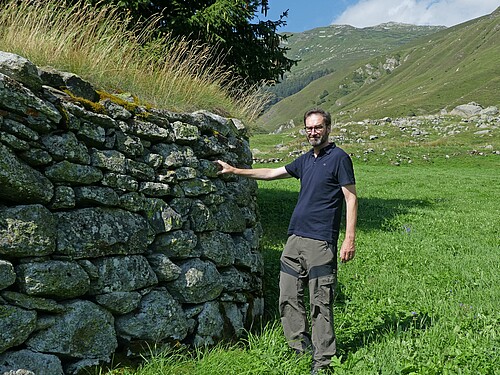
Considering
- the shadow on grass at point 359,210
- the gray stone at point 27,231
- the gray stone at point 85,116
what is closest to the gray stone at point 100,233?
the gray stone at point 27,231

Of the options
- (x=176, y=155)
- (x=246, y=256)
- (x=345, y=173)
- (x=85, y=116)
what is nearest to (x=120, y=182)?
(x=85, y=116)

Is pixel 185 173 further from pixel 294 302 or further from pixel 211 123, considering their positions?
pixel 294 302

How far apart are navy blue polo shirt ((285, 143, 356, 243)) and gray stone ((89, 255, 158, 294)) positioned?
169cm

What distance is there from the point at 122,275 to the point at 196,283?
0.91 metres

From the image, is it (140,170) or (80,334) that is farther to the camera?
(140,170)

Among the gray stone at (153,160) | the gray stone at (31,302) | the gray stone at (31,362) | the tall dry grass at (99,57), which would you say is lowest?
the gray stone at (31,362)

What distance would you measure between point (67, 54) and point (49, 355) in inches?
136

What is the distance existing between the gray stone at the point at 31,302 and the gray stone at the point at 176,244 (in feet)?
4.01

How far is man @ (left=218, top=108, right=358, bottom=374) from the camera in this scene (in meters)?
4.70

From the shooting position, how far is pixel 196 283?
5012mm

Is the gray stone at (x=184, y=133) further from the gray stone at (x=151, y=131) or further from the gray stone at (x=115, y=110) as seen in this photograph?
the gray stone at (x=115, y=110)

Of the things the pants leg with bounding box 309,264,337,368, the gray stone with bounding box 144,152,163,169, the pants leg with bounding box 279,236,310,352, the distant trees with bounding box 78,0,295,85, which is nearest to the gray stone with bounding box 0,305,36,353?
the gray stone with bounding box 144,152,163,169

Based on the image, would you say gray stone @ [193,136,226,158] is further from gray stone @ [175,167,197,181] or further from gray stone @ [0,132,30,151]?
gray stone @ [0,132,30,151]

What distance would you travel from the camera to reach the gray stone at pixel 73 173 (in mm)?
4035
